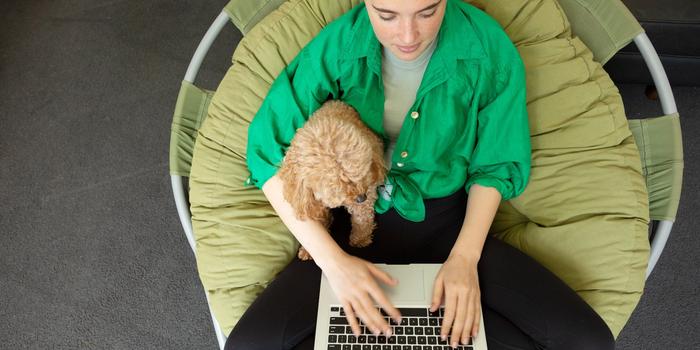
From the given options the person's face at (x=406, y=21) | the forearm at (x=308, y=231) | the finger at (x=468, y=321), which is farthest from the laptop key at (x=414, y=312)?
the person's face at (x=406, y=21)

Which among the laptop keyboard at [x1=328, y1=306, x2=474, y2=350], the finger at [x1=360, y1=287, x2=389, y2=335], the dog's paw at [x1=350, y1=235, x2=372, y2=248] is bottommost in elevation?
the laptop keyboard at [x1=328, y1=306, x2=474, y2=350]

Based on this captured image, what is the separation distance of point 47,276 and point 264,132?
1372 mm

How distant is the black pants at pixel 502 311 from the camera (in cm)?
108

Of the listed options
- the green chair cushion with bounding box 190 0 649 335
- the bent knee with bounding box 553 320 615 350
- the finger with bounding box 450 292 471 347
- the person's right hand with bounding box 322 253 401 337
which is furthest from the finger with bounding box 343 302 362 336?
the bent knee with bounding box 553 320 615 350

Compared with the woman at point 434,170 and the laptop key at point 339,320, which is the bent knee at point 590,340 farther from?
the laptop key at point 339,320

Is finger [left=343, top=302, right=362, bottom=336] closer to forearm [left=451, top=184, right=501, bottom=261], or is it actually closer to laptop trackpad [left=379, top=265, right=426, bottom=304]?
A: laptop trackpad [left=379, top=265, right=426, bottom=304]

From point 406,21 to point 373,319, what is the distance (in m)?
0.64

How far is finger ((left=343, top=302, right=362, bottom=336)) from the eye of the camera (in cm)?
112

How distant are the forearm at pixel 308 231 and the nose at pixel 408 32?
1.47 feet

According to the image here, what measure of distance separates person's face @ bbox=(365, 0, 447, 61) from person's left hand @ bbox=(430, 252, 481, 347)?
0.50 meters

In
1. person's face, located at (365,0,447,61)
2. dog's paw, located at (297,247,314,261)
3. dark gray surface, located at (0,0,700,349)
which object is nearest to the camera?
Result: person's face, located at (365,0,447,61)

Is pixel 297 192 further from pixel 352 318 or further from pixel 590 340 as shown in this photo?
pixel 590 340

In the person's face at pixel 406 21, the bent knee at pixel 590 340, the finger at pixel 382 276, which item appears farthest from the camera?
the finger at pixel 382 276

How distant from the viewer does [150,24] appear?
274cm
